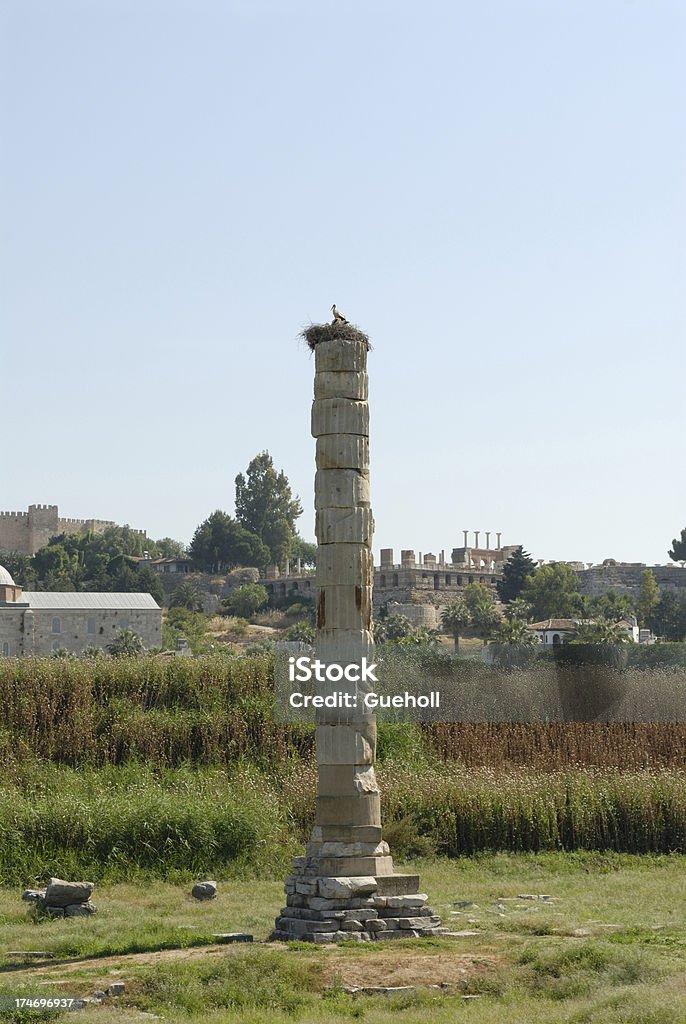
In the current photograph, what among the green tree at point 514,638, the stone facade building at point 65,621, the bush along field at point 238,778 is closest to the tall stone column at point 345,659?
the bush along field at point 238,778

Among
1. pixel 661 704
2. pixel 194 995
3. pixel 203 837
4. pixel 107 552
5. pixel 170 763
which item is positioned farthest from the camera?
pixel 107 552

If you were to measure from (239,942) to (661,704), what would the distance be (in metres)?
16.2

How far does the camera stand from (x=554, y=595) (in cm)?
8569

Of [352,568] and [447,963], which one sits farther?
[352,568]

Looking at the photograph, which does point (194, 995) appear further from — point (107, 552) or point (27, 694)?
point (107, 552)

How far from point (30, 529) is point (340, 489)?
113 m

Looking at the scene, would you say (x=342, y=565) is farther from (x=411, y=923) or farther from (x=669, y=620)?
(x=669, y=620)

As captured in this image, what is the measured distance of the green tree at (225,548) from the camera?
104312 mm

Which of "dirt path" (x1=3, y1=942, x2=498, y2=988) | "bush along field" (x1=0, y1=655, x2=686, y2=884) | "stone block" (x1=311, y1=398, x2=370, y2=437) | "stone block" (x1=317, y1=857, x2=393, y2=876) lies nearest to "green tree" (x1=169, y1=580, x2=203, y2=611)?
"bush along field" (x1=0, y1=655, x2=686, y2=884)

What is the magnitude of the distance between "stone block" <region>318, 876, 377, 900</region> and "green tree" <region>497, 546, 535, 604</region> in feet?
268

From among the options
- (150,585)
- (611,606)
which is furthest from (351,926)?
(150,585)

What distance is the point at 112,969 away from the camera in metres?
9.70

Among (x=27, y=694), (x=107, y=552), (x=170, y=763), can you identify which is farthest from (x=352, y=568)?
(x=107, y=552)

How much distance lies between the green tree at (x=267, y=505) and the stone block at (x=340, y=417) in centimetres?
9495
